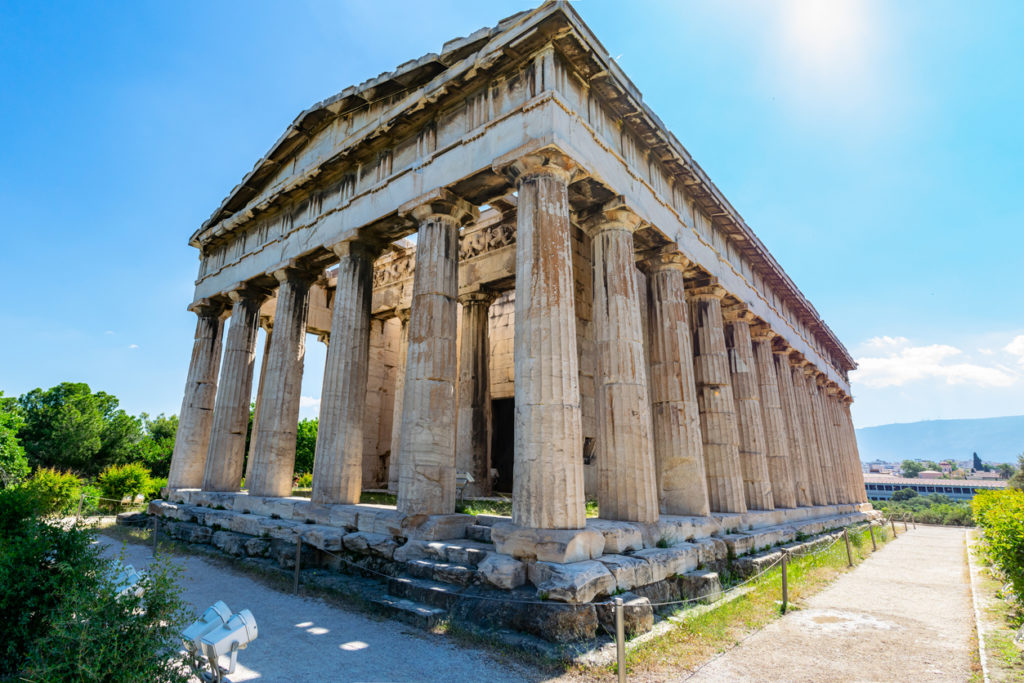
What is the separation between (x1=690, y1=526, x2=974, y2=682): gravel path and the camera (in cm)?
573

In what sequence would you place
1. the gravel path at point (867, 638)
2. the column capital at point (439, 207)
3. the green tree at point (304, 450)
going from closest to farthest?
1. the gravel path at point (867, 638)
2. the column capital at point (439, 207)
3. the green tree at point (304, 450)

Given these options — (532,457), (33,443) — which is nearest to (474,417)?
(532,457)

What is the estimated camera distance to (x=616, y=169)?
10.0m

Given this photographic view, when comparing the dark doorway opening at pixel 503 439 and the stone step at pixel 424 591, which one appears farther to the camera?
the dark doorway opening at pixel 503 439

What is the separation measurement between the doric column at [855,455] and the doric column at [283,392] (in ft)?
90.7

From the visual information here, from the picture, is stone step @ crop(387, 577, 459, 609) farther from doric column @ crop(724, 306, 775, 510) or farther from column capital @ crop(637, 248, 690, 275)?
doric column @ crop(724, 306, 775, 510)

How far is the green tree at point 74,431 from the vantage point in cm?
3272

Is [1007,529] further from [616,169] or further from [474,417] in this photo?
[474,417]

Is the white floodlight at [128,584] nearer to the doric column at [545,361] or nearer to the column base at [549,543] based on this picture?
the column base at [549,543]

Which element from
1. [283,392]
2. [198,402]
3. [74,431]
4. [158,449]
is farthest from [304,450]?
[283,392]

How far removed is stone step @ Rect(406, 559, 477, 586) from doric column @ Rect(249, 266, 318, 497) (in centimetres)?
602

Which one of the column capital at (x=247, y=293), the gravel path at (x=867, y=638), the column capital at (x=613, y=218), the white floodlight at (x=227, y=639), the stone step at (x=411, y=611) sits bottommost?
the gravel path at (x=867, y=638)

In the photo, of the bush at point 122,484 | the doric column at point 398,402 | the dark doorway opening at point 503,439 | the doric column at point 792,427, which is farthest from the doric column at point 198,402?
the doric column at point 792,427

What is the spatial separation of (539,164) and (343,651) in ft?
24.5
